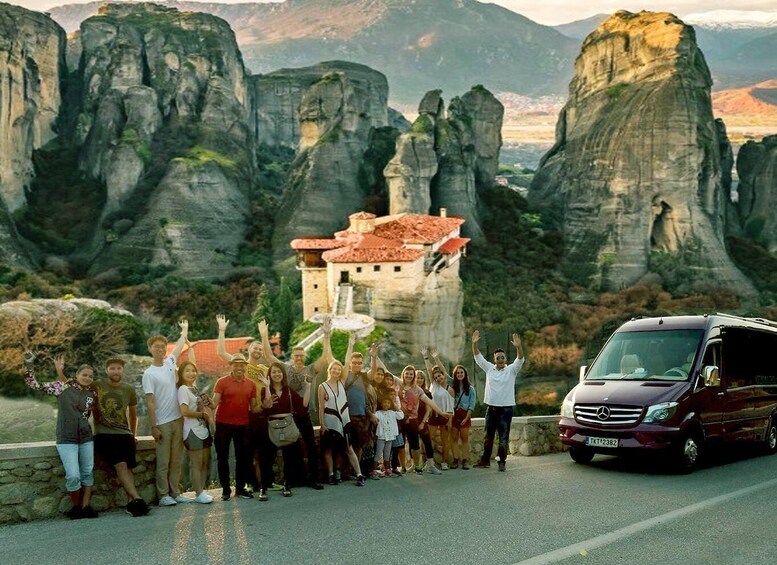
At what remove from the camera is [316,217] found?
72.9 metres

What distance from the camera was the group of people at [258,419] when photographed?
Answer: 32.0 feet

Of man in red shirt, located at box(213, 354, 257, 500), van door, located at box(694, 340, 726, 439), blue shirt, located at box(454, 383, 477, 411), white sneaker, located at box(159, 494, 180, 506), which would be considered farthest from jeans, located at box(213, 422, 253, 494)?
van door, located at box(694, 340, 726, 439)

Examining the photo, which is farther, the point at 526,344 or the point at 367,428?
the point at 526,344

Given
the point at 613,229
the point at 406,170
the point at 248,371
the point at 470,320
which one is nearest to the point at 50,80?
the point at 406,170

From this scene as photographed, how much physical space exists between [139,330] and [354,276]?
1250cm

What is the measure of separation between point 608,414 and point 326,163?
6406 centimetres

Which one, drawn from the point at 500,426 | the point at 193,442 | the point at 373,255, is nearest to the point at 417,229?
the point at 373,255

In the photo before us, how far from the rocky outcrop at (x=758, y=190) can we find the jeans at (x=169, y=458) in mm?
88340

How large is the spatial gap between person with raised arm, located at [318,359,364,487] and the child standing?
0.60 m

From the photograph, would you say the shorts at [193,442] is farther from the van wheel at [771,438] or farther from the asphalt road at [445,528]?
the van wheel at [771,438]

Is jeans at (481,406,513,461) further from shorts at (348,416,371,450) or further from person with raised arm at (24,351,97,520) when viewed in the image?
person with raised arm at (24,351,97,520)

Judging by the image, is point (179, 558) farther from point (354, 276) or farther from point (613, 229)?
point (613, 229)

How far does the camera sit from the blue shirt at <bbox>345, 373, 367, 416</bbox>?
39.0 ft

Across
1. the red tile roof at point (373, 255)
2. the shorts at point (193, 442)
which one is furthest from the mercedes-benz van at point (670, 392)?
the red tile roof at point (373, 255)
